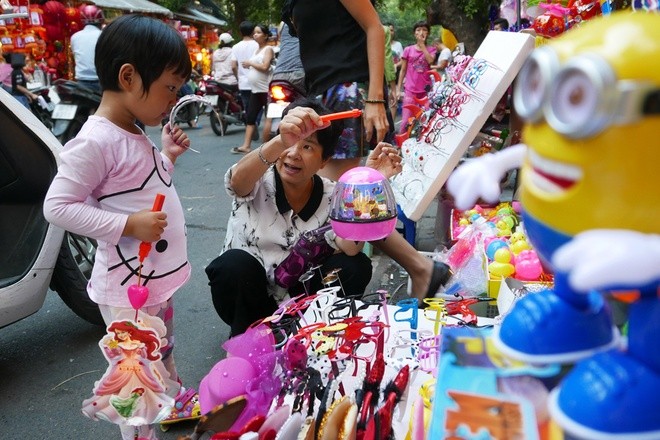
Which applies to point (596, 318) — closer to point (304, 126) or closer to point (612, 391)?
point (612, 391)

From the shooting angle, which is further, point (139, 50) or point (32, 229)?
point (32, 229)

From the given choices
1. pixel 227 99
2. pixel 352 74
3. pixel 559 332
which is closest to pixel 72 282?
pixel 352 74

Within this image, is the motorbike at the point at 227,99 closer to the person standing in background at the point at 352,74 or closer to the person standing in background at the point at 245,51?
the person standing in background at the point at 245,51

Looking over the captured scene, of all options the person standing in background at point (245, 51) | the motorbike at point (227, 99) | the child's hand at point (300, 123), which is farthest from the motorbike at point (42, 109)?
the child's hand at point (300, 123)

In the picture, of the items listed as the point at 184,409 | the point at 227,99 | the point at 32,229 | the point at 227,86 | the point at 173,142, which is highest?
the point at 173,142

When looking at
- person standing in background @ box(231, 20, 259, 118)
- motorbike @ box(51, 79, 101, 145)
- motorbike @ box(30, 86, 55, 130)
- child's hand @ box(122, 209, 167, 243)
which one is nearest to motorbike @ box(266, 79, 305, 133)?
child's hand @ box(122, 209, 167, 243)

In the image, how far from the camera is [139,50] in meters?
1.52

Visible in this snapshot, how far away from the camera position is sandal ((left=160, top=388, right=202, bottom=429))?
6.15ft

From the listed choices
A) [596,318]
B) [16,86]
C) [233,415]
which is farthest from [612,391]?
[16,86]

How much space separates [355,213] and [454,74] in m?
1.57

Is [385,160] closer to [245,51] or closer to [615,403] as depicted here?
[615,403]

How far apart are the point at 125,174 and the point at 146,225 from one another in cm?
20

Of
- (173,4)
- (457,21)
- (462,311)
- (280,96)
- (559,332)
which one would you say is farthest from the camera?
(173,4)

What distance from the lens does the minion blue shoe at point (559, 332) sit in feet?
2.26
